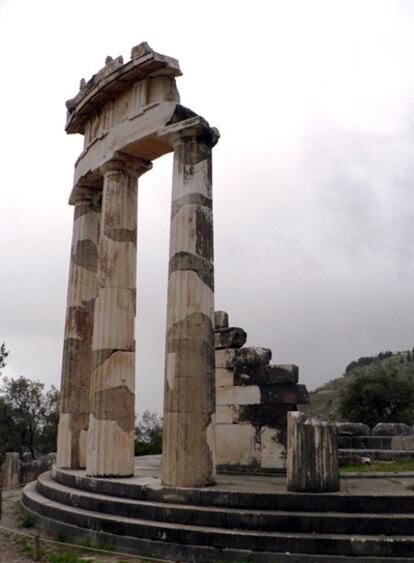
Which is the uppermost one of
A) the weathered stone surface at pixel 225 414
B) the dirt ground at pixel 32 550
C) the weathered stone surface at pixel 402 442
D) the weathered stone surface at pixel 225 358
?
the weathered stone surface at pixel 225 358

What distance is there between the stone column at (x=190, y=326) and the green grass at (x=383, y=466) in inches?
223

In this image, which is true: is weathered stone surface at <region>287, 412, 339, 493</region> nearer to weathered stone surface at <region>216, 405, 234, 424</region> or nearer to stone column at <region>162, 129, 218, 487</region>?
stone column at <region>162, 129, 218, 487</region>

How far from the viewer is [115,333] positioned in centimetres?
1377

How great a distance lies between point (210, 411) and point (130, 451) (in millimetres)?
2759

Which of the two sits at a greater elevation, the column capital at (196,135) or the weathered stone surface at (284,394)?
the column capital at (196,135)

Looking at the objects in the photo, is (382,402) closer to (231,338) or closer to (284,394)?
(231,338)

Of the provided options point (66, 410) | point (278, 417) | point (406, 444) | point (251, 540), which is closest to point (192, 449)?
point (251, 540)

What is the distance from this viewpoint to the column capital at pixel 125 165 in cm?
1479

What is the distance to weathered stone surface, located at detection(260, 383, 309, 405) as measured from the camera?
47.2ft

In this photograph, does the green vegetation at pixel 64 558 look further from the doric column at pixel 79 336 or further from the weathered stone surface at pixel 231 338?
the weathered stone surface at pixel 231 338

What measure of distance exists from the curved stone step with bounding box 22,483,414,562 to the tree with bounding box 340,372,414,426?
35338 millimetres

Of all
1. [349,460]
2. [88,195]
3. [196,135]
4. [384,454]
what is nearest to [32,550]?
[196,135]

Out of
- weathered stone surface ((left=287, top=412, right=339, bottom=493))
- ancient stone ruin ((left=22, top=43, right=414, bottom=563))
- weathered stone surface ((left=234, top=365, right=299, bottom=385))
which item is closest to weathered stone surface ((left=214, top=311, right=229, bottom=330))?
ancient stone ruin ((left=22, top=43, right=414, bottom=563))

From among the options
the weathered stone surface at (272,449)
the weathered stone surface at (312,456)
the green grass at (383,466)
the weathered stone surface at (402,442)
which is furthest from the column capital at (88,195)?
the weathered stone surface at (402,442)
